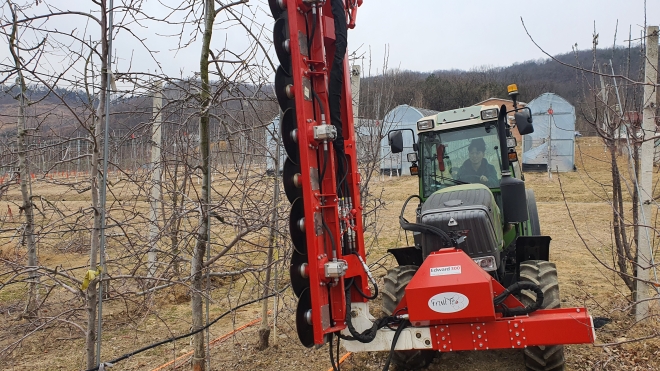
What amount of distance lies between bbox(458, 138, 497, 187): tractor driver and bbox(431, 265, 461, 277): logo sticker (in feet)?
7.85

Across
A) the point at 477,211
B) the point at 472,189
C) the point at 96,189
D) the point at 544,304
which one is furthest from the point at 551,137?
the point at 96,189

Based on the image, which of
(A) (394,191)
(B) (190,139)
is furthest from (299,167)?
(A) (394,191)

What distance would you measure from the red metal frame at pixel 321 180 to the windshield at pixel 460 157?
2521mm

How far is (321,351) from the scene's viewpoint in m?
5.86

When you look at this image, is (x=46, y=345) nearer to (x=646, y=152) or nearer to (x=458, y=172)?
(x=458, y=172)

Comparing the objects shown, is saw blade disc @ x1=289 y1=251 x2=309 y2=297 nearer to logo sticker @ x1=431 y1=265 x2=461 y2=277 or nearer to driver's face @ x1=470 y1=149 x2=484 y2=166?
logo sticker @ x1=431 y1=265 x2=461 y2=277

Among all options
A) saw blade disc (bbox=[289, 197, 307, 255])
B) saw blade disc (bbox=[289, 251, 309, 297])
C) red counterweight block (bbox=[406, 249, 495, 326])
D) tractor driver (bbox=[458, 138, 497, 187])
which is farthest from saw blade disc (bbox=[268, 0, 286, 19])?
tractor driver (bbox=[458, 138, 497, 187])

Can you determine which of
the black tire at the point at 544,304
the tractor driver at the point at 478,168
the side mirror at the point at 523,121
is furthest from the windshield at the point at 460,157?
the black tire at the point at 544,304

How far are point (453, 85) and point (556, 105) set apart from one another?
27.4 meters

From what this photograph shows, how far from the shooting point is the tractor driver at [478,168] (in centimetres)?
611

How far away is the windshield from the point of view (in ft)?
20.0

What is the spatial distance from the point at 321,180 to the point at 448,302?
134 centimetres

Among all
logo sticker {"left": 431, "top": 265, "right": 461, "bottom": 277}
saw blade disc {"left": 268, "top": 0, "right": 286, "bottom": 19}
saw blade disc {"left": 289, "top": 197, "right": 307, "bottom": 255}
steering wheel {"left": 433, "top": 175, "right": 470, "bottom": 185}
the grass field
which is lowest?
the grass field

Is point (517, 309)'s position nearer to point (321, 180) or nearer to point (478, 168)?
point (321, 180)
